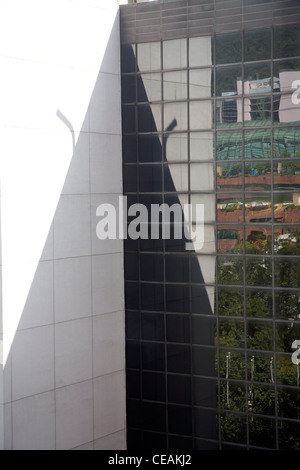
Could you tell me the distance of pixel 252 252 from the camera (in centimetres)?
1239

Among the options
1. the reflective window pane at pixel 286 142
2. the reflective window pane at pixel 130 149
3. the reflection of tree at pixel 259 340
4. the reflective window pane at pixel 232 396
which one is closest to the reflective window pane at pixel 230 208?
the reflection of tree at pixel 259 340

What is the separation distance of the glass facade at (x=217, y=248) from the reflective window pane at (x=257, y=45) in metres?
0.02

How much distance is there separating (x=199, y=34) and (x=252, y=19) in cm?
106

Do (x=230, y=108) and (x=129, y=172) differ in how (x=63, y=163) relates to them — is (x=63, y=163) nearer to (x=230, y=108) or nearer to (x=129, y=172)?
(x=129, y=172)

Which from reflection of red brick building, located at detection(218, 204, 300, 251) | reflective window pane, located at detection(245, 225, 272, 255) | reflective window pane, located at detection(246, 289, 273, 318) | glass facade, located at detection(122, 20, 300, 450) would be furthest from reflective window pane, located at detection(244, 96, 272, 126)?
reflective window pane, located at detection(246, 289, 273, 318)

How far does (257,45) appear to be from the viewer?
12.2m

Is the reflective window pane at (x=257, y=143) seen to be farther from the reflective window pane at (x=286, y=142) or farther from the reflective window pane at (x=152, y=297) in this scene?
the reflective window pane at (x=152, y=297)

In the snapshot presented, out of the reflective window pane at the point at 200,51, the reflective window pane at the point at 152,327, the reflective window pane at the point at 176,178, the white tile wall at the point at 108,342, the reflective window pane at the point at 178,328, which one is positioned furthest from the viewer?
the reflective window pane at the point at 152,327

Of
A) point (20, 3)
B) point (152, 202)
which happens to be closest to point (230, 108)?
point (152, 202)

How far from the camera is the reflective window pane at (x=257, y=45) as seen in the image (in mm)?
12086

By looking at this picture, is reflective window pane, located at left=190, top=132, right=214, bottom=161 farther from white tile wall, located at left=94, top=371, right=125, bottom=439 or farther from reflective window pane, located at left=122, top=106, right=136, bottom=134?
white tile wall, located at left=94, top=371, right=125, bottom=439

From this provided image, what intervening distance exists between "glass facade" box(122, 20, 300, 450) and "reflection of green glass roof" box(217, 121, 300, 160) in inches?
0.8

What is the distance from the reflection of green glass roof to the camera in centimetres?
1197

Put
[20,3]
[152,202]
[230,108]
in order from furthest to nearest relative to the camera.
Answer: [152,202], [230,108], [20,3]
